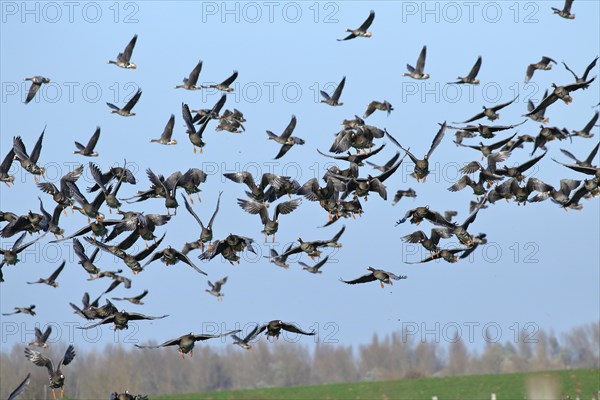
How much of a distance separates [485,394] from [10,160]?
37552 millimetres

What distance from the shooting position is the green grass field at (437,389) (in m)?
56.5

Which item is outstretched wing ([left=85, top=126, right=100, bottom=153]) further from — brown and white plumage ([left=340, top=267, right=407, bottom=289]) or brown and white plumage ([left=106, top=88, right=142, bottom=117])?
brown and white plumage ([left=340, top=267, right=407, bottom=289])

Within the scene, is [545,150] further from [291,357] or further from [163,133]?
[291,357]

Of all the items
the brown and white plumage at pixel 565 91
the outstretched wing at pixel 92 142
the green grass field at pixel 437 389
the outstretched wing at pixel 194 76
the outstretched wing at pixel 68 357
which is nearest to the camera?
the outstretched wing at pixel 68 357

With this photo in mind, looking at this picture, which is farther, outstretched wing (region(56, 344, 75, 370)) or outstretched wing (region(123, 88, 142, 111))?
outstretched wing (region(123, 88, 142, 111))

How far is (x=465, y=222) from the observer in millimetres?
25172

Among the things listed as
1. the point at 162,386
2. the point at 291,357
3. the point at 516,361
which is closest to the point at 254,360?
the point at 291,357

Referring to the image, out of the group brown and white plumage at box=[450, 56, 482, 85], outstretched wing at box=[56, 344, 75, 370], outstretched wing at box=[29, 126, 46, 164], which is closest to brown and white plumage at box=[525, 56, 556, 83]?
brown and white plumage at box=[450, 56, 482, 85]

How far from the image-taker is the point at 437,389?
6047 centimetres

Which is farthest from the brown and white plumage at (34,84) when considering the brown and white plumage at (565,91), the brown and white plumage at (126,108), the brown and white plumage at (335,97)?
the brown and white plumage at (565,91)

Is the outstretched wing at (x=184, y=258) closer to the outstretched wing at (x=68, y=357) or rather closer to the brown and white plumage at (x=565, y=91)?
the outstretched wing at (x=68, y=357)

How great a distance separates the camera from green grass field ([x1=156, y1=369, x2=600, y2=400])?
5654cm

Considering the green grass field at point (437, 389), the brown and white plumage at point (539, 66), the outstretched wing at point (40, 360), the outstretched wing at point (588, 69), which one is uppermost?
the brown and white plumage at point (539, 66)

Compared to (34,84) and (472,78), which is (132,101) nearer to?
(34,84)
